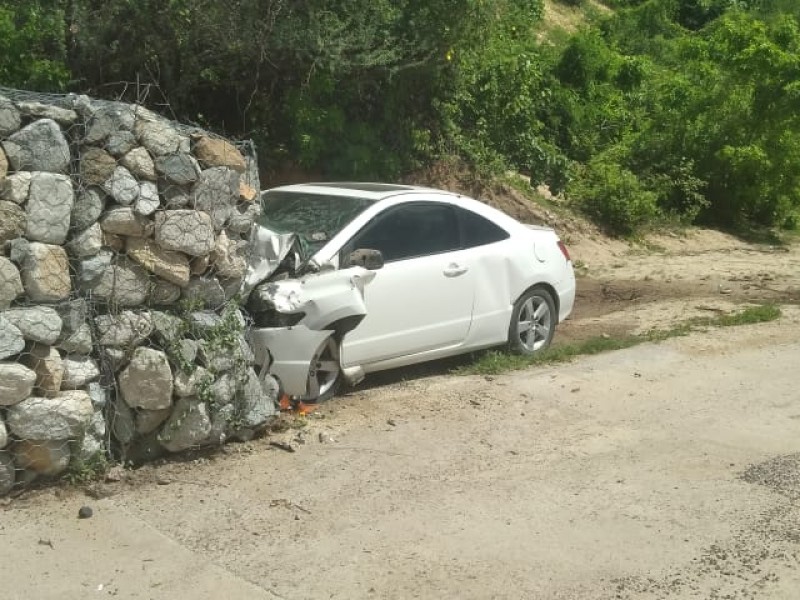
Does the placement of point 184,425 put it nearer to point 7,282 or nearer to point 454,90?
point 7,282

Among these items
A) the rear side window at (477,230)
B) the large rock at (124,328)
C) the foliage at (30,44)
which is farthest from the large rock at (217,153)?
the foliage at (30,44)

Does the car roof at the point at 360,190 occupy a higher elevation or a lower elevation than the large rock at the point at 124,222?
higher

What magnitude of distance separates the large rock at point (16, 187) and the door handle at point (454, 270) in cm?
350

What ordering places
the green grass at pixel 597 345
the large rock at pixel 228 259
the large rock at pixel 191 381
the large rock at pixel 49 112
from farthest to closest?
1. the green grass at pixel 597 345
2. the large rock at pixel 228 259
3. the large rock at pixel 191 381
4. the large rock at pixel 49 112

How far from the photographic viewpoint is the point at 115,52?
11688mm

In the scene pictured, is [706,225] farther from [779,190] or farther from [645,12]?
[645,12]

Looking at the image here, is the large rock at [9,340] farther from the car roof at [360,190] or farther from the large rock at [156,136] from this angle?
the car roof at [360,190]

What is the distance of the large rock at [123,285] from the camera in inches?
254

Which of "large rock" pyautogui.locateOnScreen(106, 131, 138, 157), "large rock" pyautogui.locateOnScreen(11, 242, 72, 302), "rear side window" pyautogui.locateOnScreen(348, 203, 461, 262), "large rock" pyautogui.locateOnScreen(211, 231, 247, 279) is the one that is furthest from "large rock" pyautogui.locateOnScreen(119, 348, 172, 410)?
"rear side window" pyautogui.locateOnScreen(348, 203, 461, 262)

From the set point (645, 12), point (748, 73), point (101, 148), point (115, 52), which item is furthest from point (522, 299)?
point (645, 12)

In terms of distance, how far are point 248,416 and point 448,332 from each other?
222 cm

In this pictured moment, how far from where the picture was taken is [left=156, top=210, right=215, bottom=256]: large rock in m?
6.56

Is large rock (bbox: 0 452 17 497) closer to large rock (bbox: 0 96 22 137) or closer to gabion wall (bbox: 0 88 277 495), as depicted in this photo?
gabion wall (bbox: 0 88 277 495)

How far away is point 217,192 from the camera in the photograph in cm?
683
